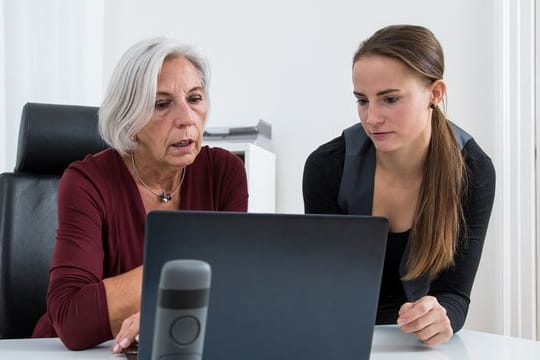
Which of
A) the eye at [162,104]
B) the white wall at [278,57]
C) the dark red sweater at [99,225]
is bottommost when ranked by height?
the dark red sweater at [99,225]

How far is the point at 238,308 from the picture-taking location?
2.31ft

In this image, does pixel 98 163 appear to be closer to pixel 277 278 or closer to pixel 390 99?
pixel 390 99

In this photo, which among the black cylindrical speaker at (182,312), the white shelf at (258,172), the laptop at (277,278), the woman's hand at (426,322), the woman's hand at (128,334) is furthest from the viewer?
the white shelf at (258,172)

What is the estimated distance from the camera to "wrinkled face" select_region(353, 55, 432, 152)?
137 cm

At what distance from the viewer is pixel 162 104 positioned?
4.56ft

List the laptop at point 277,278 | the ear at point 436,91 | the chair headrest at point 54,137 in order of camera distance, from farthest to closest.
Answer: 1. the chair headrest at point 54,137
2. the ear at point 436,91
3. the laptop at point 277,278

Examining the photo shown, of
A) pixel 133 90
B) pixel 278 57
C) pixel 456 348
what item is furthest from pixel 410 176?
pixel 278 57

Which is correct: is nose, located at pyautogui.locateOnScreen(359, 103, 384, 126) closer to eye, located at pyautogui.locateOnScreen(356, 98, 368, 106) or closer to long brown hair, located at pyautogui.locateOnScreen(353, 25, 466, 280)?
eye, located at pyautogui.locateOnScreen(356, 98, 368, 106)

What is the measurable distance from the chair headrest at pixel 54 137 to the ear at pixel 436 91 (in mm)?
797

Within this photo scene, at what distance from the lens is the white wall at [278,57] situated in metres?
2.54

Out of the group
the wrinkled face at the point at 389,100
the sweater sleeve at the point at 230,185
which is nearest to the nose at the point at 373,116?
the wrinkled face at the point at 389,100

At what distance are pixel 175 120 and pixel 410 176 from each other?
56cm

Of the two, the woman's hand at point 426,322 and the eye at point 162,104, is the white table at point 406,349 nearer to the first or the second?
the woman's hand at point 426,322

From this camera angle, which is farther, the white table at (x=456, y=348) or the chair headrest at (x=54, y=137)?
the chair headrest at (x=54, y=137)
